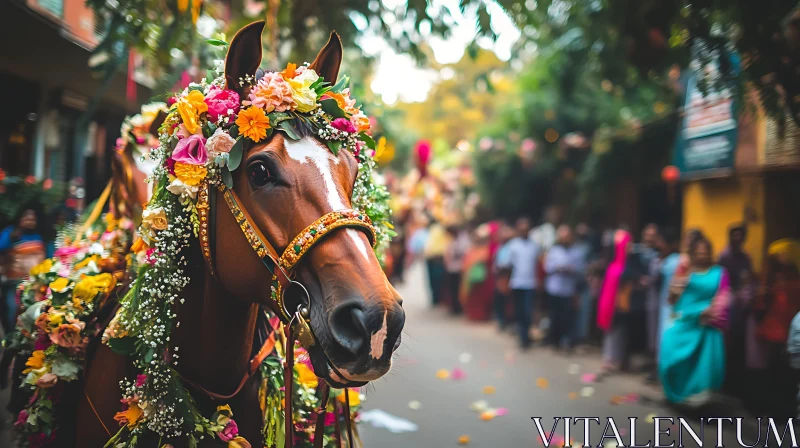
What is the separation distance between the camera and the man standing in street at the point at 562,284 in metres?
10.2

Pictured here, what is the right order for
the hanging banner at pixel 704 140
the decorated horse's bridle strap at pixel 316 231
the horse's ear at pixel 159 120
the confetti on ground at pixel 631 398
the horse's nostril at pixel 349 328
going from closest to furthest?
the horse's nostril at pixel 349 328 < the decorated horse's bridle strap at pixel 316 231 < the horse's ear at pixel 159 120 < the confetti on ground at pixel 631 398 < the hanging banner at pixel 704 140

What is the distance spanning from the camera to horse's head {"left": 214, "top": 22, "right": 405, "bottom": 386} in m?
1.77

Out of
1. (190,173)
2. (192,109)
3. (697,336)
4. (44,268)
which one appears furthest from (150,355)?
(697,336)

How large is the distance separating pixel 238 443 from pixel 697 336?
570cm

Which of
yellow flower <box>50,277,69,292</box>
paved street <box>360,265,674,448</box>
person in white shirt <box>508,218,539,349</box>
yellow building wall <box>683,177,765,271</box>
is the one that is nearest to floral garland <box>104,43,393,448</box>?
yellow flower <box>50,277,69,292</box>

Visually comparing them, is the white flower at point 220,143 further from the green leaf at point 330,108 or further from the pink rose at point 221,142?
the green leaf at point 330,108

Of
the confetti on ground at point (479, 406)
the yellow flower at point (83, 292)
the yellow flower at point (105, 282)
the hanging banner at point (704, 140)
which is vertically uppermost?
the hanging banner at point (704, 140)

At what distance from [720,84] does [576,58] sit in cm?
421

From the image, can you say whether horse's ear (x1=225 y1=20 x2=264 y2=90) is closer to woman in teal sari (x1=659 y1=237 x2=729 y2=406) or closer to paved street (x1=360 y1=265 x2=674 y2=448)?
paved street (x1=360 y1=265 x2=674 y2=448)

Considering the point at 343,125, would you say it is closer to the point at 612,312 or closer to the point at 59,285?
the point at 59,285

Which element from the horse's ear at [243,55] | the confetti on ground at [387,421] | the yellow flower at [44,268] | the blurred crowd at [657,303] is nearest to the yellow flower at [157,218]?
the horse's ear at [243,55]

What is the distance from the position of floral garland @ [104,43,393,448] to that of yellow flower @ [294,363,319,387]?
55cm

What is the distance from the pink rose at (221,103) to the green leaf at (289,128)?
0.73 feet

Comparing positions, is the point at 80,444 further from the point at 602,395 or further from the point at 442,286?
the point at 442,286
